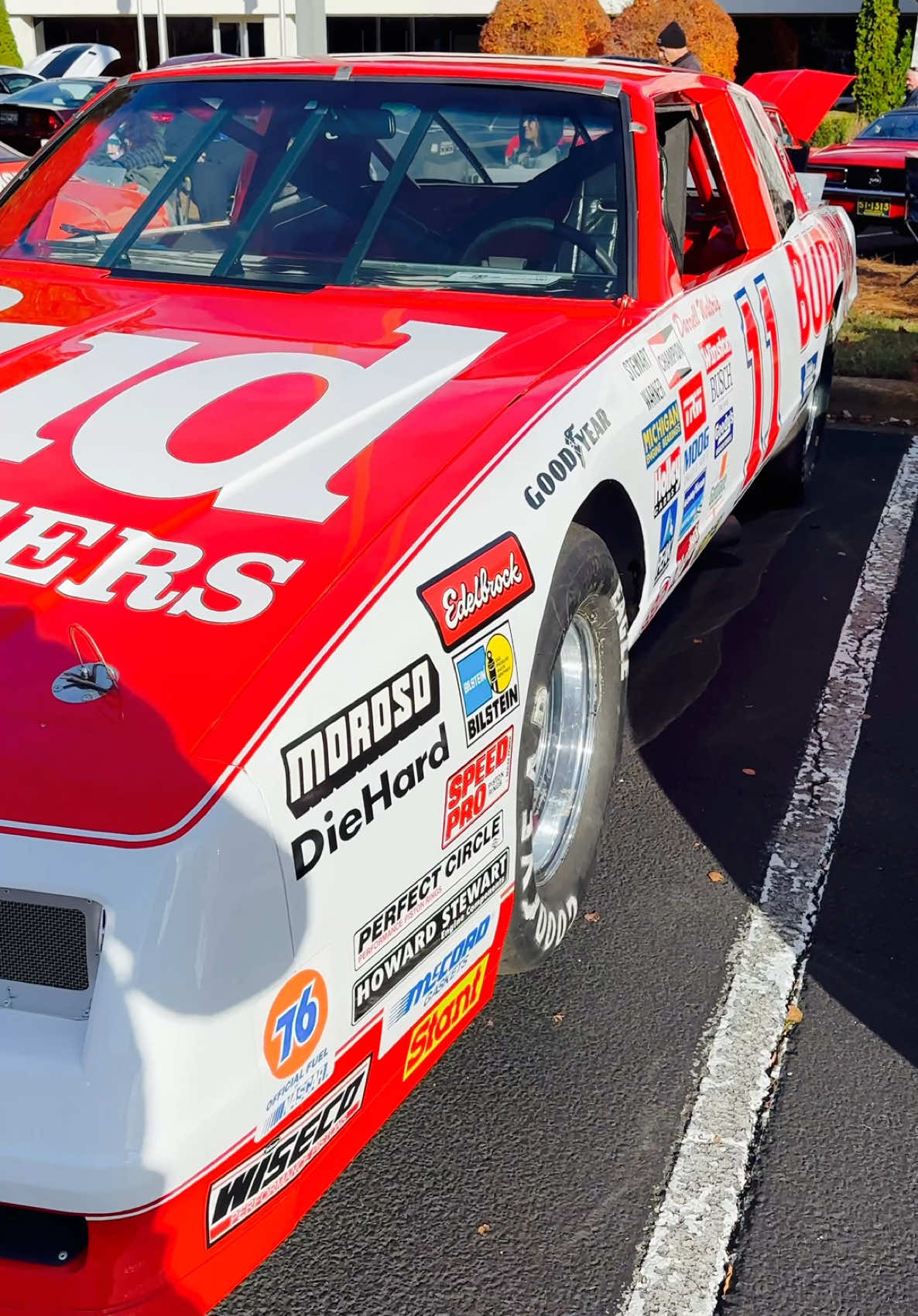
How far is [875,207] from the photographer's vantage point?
11.8 metres

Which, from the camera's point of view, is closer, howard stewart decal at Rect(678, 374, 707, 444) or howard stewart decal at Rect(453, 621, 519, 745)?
howard stewart decal at Rect(453, 621, 519, 745)

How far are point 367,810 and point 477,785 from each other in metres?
Answer: 0.32

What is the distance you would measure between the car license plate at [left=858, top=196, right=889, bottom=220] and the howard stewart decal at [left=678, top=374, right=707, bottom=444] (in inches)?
377

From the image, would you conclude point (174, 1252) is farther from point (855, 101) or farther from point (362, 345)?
point (855, 101)

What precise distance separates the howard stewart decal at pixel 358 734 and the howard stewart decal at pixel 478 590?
92 millimetres

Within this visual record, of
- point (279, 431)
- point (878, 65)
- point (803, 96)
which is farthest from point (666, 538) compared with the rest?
point (878, 65)

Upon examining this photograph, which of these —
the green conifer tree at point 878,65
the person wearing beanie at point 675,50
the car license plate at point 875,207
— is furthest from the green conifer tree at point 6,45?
the person wearing beanie at point 675,50

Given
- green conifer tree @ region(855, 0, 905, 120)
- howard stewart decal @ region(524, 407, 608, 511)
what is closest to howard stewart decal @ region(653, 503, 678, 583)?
howard stewart decal @ region(524, 407, 608, 511)

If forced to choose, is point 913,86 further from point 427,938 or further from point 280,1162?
point 280,1162

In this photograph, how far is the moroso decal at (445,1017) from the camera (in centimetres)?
194

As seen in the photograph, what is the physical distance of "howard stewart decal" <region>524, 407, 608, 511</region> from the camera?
2.31 metres

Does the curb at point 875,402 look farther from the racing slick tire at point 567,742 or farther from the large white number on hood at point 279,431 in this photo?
the large white number on hood at point 279,431

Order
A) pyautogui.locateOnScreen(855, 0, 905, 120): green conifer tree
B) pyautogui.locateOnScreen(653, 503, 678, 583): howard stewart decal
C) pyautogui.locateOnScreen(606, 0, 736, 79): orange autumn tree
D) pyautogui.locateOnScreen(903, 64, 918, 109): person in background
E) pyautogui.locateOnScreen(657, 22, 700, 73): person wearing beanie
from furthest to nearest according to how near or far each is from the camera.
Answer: pyautogui.locateOnScreen(855, 0, 905, 120): green conifer tree → pyautogui.locateOnScreen(606, 0, 736, 79): orange autumn tree → pyautogui.locateOnScreen(903, 64, 918, 109): person in background → pyautogui.locateOnScreen(657, 22, 700, 73): person wearing beanie → pyautogui.locateOnScreen(653, 503, 678, 583): howard stewart decal

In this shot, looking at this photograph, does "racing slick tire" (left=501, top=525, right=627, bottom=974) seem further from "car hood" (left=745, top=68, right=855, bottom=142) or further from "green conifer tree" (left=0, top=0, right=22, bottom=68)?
"green conifer tree" (left=0, top=0, right=22, bottom=68)
